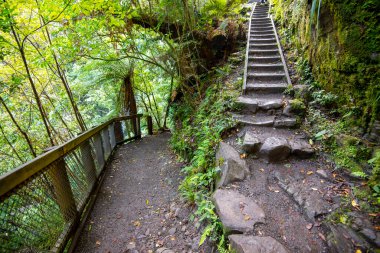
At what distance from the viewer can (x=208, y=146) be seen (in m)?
3.90

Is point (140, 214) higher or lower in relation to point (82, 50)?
lower

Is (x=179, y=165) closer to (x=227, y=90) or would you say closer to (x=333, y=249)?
(x=227, y=90)

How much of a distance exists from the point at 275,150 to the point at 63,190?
124 inches

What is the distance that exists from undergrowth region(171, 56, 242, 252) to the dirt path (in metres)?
0.26

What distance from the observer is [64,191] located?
8.87 feet

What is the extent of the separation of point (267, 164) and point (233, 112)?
156cm

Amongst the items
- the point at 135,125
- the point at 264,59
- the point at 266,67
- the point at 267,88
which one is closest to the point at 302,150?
the point at 267,88

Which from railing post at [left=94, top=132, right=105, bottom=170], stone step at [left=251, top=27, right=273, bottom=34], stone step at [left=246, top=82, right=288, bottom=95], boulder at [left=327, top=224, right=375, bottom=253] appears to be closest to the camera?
boulder at [left=327, top=224, right=375, bottom=253]

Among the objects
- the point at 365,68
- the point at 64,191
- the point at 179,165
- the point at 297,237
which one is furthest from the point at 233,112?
the point at 64,191

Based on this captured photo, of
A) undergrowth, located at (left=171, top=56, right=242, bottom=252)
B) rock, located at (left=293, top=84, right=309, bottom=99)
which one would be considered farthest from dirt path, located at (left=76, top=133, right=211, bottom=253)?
rock, located at (left=293, top=84, right=309, bottom=99)

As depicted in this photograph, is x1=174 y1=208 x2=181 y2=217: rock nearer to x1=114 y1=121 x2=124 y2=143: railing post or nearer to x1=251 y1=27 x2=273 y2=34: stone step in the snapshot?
x1=114 y1=121 x2=124 y2=143: railing post

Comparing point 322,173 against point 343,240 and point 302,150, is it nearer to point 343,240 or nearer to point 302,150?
point 302,150

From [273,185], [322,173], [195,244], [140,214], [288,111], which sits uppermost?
[288,111]

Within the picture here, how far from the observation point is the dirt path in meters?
2.86
